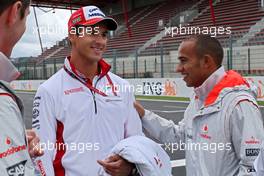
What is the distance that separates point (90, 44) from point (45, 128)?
62 cm

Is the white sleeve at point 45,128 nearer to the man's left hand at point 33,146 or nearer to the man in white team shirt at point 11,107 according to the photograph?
the man's left hand at point 33,146

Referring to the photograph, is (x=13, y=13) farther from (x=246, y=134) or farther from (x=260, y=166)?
(x=246, y=134)

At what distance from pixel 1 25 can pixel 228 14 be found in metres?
25.1

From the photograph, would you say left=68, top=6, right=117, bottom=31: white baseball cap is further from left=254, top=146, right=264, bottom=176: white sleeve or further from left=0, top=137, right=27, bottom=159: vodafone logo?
left=0, top=137, right=27, bottom=159: vodafone logo

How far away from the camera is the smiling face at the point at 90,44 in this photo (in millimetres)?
2469

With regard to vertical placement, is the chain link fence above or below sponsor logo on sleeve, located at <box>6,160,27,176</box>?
below

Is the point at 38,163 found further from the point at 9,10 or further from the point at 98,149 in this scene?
the point at 9,10

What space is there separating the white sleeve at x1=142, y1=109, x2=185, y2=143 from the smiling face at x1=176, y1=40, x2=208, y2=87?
0.37 m

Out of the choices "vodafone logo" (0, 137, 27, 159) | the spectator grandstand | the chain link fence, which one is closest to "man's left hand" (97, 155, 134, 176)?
"vodafone logo" (0, 137, 27, 159)

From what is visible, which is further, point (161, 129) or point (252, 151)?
point (161, 129)

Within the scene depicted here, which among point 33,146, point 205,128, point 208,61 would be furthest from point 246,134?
point 33,146

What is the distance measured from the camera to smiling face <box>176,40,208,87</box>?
254 centimetres

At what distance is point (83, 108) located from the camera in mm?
2293

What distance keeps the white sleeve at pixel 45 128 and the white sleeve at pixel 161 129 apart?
0.78 metres
